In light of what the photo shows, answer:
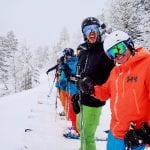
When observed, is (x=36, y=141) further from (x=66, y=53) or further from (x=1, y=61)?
(x=1, y=61)

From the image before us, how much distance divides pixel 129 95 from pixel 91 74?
2095 millimetres

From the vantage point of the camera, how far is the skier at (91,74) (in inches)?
280

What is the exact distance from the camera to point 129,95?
5.07 meters

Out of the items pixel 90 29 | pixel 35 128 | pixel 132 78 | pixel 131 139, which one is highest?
pixel 90 29

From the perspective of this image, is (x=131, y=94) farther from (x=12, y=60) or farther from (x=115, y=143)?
(x=12, y=60)

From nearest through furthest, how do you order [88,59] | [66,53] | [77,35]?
[88,59] → [66,53] → [77,35]

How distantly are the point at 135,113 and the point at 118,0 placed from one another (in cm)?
2608

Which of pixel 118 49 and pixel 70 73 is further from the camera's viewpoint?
pixel 70 73

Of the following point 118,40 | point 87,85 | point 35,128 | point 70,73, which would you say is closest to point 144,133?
point 118,40

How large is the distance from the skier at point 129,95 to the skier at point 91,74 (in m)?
1.62

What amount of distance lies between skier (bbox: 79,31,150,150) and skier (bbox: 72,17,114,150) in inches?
63.8

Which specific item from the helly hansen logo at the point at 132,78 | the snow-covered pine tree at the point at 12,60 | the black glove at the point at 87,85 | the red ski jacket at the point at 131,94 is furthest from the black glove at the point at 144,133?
the snow-covered pine tree at the point at 12,60

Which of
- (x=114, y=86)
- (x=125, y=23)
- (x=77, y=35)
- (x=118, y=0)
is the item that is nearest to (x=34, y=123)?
(x=114, y=86)

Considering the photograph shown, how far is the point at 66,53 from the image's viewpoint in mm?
11000
